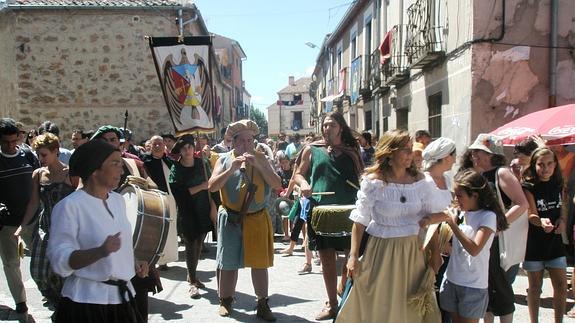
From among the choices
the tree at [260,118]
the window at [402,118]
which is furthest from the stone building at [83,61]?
the tree at [260,118]

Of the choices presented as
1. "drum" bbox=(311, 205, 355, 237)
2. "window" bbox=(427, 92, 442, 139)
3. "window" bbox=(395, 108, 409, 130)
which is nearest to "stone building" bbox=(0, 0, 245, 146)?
"window" bbox=(395, 108, 409, 130)

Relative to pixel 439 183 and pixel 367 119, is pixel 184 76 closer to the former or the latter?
pixel 439 183

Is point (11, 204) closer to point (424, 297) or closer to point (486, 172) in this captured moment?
point (424, 297)

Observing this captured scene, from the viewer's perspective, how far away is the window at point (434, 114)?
1016cm

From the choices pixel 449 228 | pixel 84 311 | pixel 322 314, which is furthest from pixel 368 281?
pixel 84 311

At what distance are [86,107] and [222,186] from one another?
1120 cm

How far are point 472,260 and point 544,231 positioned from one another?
1.25m

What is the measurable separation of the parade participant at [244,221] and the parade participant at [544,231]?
2.16 metres

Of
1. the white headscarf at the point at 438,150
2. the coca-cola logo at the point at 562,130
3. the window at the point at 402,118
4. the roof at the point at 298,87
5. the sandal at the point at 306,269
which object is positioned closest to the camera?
the white headscarf at the point at 438,150

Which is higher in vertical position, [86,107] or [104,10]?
[104,10]

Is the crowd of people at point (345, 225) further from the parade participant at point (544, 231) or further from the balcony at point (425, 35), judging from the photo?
the balcony at point (425, 35)

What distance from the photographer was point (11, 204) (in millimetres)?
4555

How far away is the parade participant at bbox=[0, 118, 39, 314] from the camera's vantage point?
4.52 m

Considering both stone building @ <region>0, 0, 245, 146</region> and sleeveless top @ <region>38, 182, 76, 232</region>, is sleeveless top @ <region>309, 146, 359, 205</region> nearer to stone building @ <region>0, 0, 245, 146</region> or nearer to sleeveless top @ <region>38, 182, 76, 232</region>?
sleeveless top @ <region>38, 182, 76, 232</region>
